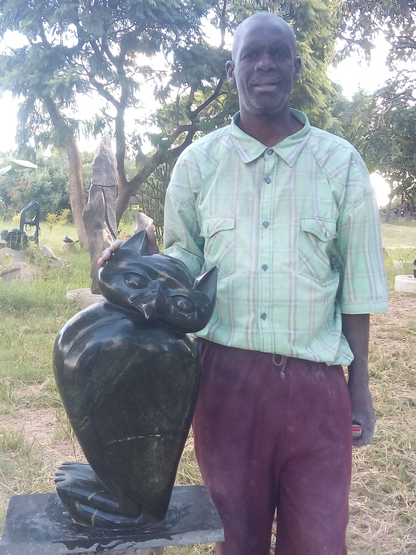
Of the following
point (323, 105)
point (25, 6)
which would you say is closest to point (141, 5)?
point (25, 6)

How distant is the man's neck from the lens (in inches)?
56.5

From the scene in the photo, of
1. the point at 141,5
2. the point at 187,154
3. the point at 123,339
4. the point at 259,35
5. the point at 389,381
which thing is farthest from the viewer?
the point at 141,5

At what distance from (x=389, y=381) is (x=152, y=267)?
3.42m

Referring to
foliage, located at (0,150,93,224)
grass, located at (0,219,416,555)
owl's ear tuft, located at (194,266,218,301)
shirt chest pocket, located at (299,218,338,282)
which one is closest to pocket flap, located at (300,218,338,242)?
shirt chest pocket, located at (299,218,338,282)

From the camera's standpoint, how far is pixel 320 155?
55.6 inches

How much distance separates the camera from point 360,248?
1.41 metres

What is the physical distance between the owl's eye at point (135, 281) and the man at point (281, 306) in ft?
0.91

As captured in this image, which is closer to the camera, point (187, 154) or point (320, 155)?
point (320, 155)

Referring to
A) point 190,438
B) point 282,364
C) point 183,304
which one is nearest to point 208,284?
point 183,304

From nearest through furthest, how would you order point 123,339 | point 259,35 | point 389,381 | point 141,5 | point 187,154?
A: point 123,339 < point 259,35 < point 187,154 < point 389,381 < point 141,5

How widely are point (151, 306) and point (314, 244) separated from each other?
482mm

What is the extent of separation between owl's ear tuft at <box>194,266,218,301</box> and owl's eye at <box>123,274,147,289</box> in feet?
0.43

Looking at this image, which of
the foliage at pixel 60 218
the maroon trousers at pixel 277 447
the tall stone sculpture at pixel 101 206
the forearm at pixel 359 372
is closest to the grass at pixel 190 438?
the tall stone sculpture at pixel 101 206

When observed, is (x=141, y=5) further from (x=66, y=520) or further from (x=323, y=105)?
(x=66, y=520)
